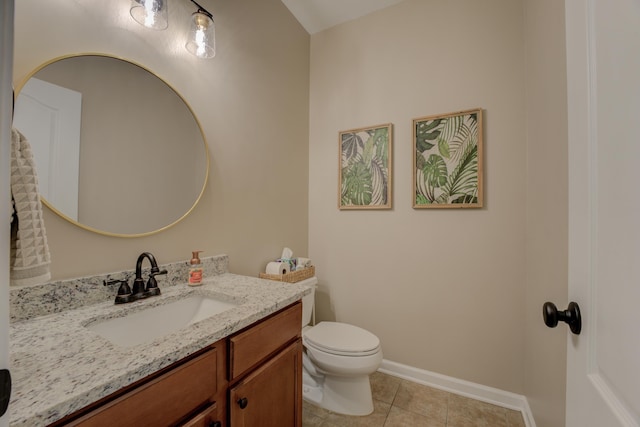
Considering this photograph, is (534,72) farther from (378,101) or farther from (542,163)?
(378,101)

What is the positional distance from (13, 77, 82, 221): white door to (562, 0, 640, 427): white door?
1.49 m

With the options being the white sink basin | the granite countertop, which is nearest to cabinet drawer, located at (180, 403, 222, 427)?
the granite countertop

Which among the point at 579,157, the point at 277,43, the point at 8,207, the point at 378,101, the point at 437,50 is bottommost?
the point at 8,207

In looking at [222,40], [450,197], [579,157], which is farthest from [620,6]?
[222,40]

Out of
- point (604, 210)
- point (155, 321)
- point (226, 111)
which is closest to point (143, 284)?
point (155, 321)

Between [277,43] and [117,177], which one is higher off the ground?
[277,43]

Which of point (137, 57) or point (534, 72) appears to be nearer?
point (137, 57)

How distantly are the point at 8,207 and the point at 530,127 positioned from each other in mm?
2030

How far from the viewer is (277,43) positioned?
6.37 feet

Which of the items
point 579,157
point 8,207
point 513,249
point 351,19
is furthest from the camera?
point 351,19

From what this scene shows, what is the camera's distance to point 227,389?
82cm

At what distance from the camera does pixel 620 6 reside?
41 cm

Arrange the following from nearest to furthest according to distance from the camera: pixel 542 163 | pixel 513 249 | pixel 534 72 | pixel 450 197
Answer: pixel 542 163, pixel 534 72, pixel 513 249, pixel 450 197

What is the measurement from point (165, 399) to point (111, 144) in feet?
3.23
